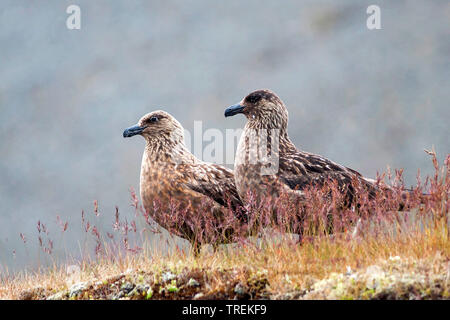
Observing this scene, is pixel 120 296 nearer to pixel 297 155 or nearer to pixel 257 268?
pixel 257 268

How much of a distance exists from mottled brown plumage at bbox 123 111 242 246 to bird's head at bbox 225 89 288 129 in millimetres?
850

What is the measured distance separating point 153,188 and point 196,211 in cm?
66

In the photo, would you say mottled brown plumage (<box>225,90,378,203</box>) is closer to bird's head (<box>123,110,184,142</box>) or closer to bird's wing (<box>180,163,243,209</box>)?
bird's wing (<box>180,163,243,209</box>)

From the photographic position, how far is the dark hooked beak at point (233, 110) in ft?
24.6

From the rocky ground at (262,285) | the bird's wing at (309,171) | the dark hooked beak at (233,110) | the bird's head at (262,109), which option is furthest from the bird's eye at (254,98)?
the rocky ground at (262,285)

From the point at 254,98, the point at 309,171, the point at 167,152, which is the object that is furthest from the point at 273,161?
the point at 167,152

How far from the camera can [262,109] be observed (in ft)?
24.7

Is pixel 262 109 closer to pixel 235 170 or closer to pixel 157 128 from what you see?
pixel 235 170

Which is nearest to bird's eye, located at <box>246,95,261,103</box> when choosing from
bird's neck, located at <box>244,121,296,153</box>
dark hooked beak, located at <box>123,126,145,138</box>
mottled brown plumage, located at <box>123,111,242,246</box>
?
bird's neck, located at <box>244,121,296,153</box>

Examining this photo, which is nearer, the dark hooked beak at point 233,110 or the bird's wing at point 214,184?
the bird's wing at point 214,184

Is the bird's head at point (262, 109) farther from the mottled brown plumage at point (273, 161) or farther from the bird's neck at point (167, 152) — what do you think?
the bird's neck at point (167, 152)

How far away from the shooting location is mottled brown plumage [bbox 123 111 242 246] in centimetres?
709
